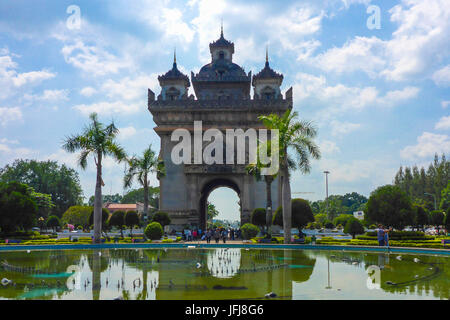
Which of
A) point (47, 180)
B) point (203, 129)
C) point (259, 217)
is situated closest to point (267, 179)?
point (259, 217)

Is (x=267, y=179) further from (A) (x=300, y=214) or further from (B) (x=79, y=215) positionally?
→ (B) (x=79, y=215)

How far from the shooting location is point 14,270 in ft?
49.0

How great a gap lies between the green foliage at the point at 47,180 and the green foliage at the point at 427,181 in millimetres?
61841

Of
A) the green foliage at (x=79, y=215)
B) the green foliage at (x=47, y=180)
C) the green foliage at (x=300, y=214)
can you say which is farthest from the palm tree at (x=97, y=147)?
the green foliage at (x=47, y=180)

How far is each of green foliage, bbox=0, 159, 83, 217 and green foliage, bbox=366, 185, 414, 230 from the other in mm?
58502

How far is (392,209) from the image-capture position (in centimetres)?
2891

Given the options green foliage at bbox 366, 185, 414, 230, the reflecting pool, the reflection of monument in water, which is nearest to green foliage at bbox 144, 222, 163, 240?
green foliage at bbox 366, 185, 414, 230

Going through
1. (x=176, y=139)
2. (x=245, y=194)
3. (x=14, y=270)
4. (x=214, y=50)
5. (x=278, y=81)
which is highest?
(x=214, y=50)

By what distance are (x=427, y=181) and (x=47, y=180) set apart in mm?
73123

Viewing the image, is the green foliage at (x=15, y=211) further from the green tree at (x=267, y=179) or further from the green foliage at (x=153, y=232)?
the green tree at (x=267, y=179)

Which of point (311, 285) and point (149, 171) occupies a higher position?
point (149, 171)
